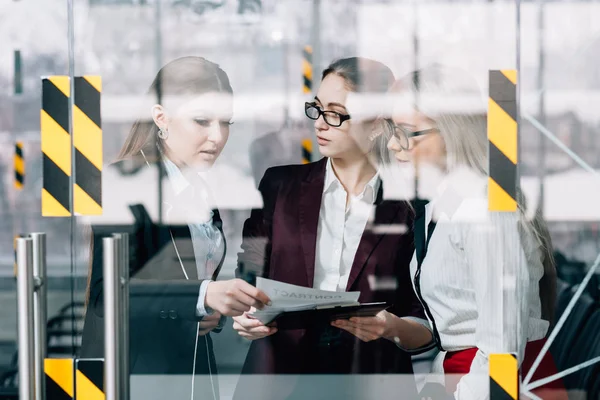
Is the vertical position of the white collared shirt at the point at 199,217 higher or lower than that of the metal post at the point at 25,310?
higher

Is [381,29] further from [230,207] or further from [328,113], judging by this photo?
[230,207]

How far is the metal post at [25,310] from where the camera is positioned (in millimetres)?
2352

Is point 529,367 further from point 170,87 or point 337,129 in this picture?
point 170,87

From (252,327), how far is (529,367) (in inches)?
33.1

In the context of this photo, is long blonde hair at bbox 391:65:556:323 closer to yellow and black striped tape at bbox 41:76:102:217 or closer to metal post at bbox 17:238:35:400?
yellow and black striped tape at bbox 41:76:102:217

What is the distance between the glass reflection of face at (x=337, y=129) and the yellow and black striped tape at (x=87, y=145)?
0.65m

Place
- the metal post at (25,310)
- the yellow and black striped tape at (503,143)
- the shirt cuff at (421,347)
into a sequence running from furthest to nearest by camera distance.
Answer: the shirt cuff at (421,347)
the yellow and black striped tape at (503,143)
the metal post at (25,310)

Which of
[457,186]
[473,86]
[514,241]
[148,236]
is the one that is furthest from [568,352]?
[148,236]

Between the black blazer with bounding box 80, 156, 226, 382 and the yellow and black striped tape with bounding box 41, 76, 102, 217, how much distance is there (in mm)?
147

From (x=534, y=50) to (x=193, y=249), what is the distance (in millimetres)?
1167

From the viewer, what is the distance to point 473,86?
2.59 meters

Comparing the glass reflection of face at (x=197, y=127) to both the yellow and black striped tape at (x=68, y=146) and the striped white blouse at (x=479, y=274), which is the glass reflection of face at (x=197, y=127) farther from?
the striped white blouse at (x=479, y=274)

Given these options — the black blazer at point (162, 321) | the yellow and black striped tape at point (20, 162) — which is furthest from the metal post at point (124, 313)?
the yellow and black striped tape at point (20, 162)

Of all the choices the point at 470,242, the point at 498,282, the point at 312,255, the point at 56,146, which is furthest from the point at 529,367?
the point at 56,146
